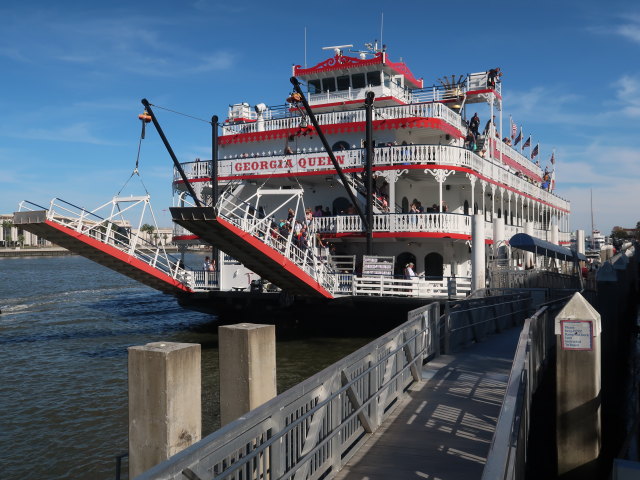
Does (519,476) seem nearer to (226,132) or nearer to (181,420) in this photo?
(181,420)

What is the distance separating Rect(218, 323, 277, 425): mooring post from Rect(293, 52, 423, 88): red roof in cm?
1795

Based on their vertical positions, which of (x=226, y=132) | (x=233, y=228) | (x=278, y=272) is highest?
(x=226, y=132)

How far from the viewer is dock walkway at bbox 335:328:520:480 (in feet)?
16.5

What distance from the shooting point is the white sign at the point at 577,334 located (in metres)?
6.61

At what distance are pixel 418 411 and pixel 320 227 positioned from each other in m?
12.7

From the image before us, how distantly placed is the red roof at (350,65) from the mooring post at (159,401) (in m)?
19.1

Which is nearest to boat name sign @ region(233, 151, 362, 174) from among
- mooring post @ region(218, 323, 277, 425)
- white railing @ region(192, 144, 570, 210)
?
white railing @ region(192, 144, 570, 210)

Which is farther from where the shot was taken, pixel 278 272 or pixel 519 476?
pixel 278 272

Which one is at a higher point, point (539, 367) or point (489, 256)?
point (489, 256)

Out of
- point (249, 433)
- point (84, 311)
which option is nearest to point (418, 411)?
point (249, 433)

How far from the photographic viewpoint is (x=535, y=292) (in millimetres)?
15227

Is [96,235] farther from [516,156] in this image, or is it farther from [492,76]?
[516,156]

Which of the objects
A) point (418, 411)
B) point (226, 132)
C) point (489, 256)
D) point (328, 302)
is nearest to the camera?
point (418, 411)

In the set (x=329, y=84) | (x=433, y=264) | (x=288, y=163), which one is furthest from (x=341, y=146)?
→ (x=433, y=264)
